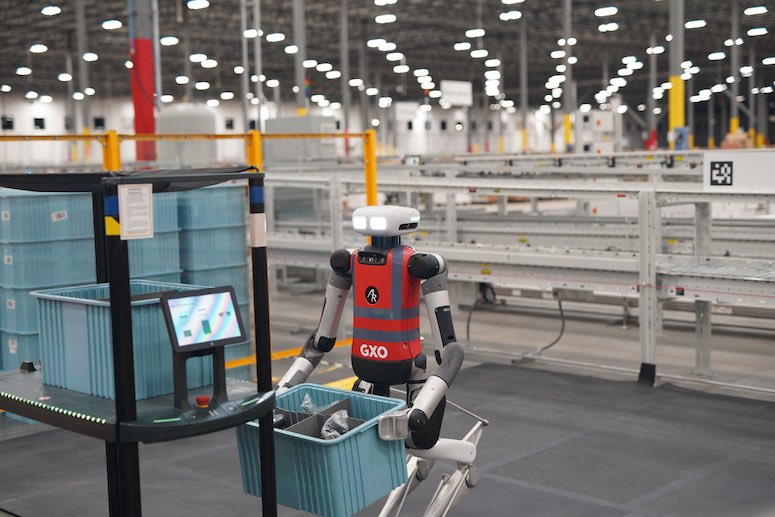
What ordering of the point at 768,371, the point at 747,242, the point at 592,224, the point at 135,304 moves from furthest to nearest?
the point at 592,224 < the point at 747,242 < the point at 768,371 < the point at 135,304

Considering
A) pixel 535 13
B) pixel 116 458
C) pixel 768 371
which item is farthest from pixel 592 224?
pixel 535 13

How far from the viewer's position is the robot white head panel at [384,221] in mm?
4602

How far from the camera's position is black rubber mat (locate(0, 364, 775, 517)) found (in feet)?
18.0

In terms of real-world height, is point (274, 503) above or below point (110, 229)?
below

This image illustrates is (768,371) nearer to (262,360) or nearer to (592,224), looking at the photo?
(592,224)

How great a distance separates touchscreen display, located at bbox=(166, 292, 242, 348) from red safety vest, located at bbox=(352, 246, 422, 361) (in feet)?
3.84

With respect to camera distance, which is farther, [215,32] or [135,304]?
[215,32]

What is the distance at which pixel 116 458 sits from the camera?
14.3ft

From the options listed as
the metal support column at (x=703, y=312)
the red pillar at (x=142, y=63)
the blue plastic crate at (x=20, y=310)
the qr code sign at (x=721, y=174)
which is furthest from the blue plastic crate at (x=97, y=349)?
the red pillar at (x=142, y=63)

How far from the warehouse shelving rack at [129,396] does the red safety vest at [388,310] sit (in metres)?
0.94

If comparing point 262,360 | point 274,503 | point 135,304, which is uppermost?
point 135,304

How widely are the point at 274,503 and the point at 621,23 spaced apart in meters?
35.2

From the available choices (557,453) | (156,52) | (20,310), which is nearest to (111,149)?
(20,310)

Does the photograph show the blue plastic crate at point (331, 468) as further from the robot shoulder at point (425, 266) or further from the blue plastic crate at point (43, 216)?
the blue plastic crate at point (43, 216)
